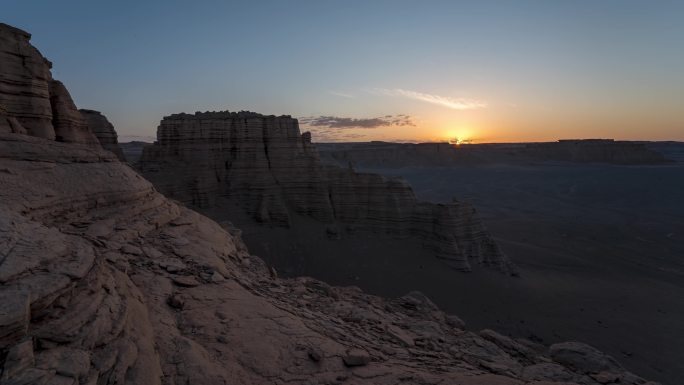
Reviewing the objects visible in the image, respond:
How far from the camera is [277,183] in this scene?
28.7 meters

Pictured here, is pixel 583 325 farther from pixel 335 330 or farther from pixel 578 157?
pixel 578 157

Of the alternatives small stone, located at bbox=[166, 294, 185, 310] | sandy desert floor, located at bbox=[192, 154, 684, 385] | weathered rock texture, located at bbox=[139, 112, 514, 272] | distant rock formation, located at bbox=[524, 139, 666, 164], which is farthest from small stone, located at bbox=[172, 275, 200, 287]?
distant rock formation, located at bbox=[524, 139, 666, 164]

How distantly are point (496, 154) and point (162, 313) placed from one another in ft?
478

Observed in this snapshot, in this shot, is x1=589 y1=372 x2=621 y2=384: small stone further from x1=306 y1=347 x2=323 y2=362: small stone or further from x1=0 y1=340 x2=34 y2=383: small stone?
x1=0 y1=340 x2=34 y2=383: small stone

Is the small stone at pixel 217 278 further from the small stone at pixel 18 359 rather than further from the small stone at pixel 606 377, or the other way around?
the small stone at pixel 606 377

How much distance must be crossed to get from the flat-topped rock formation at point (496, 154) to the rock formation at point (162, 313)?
106 metres

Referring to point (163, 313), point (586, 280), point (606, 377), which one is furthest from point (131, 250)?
point (586, 280)

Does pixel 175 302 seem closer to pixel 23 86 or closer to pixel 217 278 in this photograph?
pixel 217 278

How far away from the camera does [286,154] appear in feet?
95.1

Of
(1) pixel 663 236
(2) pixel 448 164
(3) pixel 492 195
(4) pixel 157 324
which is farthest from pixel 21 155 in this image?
(2) pixel 448 164

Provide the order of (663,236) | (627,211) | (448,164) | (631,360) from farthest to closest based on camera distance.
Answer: (448,164) < (627,211) < (663,236) < (631,360)

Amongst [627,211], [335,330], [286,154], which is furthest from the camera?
[627,211]

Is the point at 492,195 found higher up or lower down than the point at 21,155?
lower down

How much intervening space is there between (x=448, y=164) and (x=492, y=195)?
5135cm
